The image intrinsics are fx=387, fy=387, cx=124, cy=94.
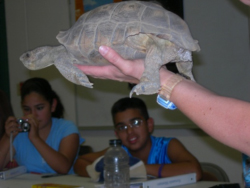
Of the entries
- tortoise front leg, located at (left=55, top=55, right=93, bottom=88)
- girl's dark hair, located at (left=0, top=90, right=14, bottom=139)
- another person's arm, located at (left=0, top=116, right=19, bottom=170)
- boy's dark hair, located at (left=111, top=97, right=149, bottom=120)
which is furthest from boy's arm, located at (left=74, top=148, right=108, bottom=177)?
tortoise front leg, located at (left=55, top=55, right=93, bottom=88)

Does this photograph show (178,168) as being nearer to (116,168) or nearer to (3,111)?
(116,168)

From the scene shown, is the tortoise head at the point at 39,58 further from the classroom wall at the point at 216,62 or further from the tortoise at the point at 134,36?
the classroom wall at the point at 216,62

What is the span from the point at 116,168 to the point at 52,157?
2.03 feet

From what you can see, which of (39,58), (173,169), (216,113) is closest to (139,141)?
(173,169)

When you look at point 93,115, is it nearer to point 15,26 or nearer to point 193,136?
point 193,136

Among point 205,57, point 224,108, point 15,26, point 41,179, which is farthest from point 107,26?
point 15,26

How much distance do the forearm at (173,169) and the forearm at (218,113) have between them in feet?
3.20

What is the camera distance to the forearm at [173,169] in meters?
1.73

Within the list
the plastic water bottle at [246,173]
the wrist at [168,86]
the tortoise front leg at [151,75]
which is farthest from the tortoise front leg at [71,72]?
the plastic water bottle at [246,173]

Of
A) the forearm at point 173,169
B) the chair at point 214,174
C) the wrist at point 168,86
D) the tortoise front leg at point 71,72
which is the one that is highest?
the tortoise front leg at point 71,72

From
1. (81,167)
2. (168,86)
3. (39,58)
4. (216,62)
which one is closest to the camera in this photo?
(168,86)

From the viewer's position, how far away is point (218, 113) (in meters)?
0.74

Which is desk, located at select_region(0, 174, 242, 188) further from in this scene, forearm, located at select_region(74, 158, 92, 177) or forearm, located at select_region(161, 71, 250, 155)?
forearm, located at select_region(161, 71, 250, 155)

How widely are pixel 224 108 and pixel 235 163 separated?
201cm
